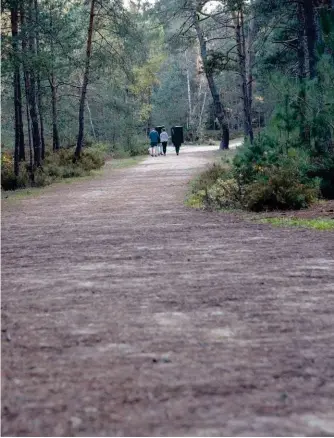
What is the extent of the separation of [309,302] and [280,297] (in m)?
0.26

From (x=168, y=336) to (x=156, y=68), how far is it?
2398 inches

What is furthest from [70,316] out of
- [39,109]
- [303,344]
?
[39,109]

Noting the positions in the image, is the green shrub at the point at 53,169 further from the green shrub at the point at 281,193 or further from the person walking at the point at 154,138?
the green shrub at the point at 281,193

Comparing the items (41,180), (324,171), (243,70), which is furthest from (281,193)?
(243,70)

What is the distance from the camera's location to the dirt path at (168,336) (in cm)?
293

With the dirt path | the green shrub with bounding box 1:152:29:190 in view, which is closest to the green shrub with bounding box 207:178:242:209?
the dirt path

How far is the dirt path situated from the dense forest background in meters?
4.71

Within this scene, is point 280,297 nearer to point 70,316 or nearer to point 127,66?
point 70,316

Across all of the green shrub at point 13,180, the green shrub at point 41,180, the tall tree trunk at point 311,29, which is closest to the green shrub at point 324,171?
the tall tree trunk at point 311,29

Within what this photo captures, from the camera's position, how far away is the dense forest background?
→ 12.6 metres

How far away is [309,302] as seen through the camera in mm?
5082

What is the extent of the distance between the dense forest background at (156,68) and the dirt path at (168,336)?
4715 millimetres

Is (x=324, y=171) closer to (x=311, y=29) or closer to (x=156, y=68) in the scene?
(x=311, y=29)

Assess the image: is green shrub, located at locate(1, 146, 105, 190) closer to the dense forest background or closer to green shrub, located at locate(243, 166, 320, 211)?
the dense forest background
